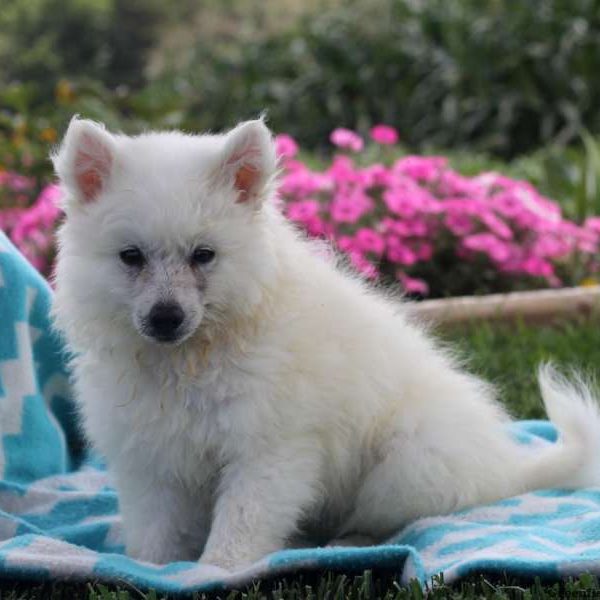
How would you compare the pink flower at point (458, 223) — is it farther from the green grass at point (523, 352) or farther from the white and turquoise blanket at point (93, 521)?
the white and turquoise blanket at point (93, 521)

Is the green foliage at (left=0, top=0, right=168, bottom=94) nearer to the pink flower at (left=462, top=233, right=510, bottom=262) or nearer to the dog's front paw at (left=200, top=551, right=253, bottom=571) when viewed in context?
the pink flower at (left=462, top=233, right=510, bottom=262)

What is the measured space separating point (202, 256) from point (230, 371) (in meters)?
0.39

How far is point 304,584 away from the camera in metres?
3.22

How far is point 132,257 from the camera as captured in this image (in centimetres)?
310

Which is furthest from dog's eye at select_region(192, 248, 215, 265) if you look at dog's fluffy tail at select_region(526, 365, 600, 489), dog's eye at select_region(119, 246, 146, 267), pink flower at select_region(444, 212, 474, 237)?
pink flower at select_region(444, 212, 474, 237)

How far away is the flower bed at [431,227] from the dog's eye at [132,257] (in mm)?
3160

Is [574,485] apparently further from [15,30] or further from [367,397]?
[15,30]

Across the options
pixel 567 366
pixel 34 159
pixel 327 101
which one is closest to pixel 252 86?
pixel 327 101

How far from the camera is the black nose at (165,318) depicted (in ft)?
9.95

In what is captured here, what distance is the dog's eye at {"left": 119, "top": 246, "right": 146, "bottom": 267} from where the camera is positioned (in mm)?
3090

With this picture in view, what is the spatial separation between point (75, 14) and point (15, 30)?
1287mm

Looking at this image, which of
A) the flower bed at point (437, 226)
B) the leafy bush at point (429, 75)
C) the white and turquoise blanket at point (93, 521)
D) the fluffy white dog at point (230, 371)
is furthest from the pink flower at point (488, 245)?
the leafy bush at point (429, 75)

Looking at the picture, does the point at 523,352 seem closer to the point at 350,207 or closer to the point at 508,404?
the point at 508,404

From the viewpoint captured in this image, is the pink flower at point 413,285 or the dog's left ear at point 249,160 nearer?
the dog's left ear at point 249,160
